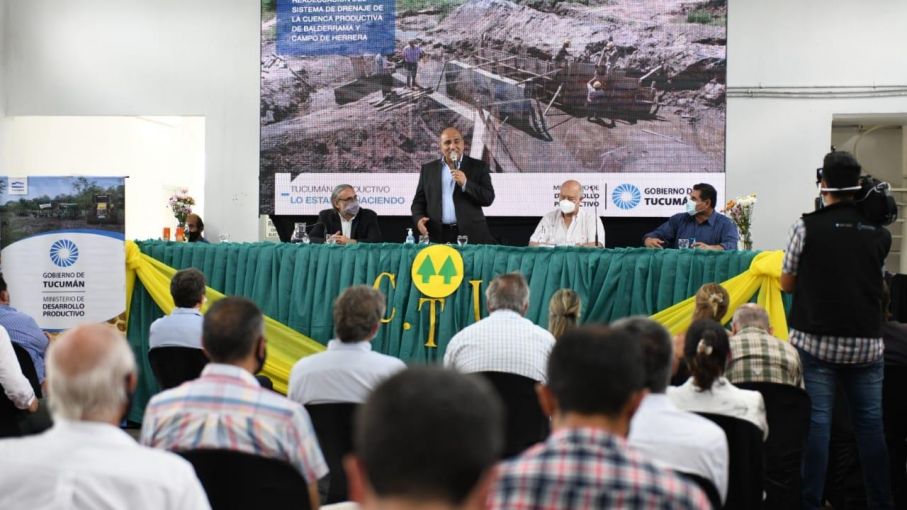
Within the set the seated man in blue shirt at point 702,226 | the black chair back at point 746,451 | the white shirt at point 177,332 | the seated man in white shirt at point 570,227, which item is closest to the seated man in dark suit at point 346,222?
the seated man in white shirt at point 570,227

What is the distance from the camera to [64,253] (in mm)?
5770

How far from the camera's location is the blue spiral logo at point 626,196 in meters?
8.51

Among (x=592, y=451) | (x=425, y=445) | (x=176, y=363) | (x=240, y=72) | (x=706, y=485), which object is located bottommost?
(x=176, y=363)

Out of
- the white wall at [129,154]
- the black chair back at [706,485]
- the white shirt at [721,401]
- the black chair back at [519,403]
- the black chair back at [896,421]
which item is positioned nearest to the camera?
the black chair back at [706,485]

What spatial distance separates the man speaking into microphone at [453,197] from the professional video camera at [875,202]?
358 cm

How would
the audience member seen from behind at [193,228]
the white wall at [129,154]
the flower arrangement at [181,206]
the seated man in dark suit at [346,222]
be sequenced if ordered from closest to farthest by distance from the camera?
the seated man in dark suit at [346,222]
the audience member seen from behind at [193,228]
the flower arrangement at [181,206]
the white wall at [129,154]

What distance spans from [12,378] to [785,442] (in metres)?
2.95

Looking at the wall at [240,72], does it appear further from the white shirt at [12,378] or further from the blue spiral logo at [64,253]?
the white shirt at [12,378]

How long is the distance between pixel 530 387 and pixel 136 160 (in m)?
9.29

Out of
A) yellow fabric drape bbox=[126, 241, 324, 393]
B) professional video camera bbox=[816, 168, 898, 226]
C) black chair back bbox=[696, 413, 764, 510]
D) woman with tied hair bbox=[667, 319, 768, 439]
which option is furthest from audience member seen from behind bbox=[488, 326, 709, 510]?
yellow fabric drape bbox=[126, 241, 324, 393]

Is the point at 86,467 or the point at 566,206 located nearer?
the point at 86,467

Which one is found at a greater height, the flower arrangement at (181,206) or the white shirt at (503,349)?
the flower arrangement at (181,206)

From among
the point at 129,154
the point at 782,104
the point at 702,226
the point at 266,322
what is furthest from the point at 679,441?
the point at 129,154

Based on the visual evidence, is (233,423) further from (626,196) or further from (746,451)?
(626,196)
